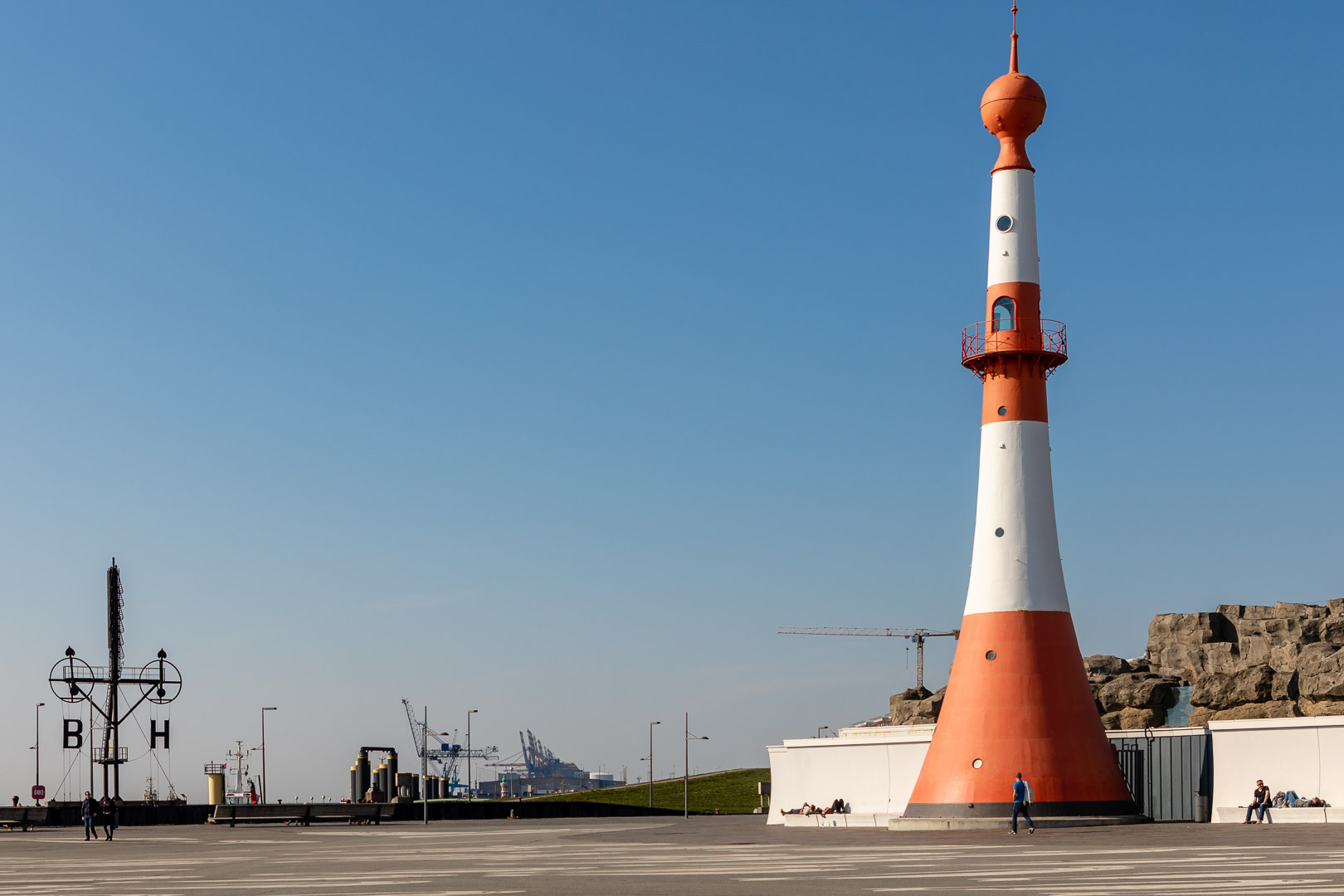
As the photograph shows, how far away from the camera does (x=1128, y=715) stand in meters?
49.8

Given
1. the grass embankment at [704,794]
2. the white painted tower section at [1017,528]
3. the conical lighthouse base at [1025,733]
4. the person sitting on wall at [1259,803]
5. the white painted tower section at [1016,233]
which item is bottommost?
the grass embankment at [704,794]

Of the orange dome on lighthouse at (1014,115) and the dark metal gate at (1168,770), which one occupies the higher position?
the orange dome on lighthouse at (1014,115)

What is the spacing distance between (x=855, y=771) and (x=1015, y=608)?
35.3 feet

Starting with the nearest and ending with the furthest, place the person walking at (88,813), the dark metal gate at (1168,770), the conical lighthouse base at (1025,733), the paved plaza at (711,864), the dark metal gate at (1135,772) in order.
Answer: the paved plaza at (711,864)
the conical lighthouse base at (1025,733)
the dark metal gate at (1168,770)
the dark metal gate at (1135,772)
the person walking at (88,813)

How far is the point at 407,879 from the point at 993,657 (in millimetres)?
21066

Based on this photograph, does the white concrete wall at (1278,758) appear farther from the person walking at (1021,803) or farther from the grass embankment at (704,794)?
the grass embankment at (704,794)

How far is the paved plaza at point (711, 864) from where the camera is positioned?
17.8m

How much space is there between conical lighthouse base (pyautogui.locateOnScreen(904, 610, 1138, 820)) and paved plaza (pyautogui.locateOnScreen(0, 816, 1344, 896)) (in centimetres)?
155

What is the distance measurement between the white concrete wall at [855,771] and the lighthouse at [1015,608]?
4.70m

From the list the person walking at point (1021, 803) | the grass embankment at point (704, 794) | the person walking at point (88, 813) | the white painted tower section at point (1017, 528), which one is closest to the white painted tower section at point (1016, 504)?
the white painted tower section at point (1017, 528)

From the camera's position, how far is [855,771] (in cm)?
4509

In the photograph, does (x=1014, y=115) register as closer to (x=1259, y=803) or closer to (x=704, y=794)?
(x=1259, y=803)

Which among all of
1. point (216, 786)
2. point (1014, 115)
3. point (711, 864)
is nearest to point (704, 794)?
point (216, 786)

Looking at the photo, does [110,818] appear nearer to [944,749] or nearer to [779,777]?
[779,777]
